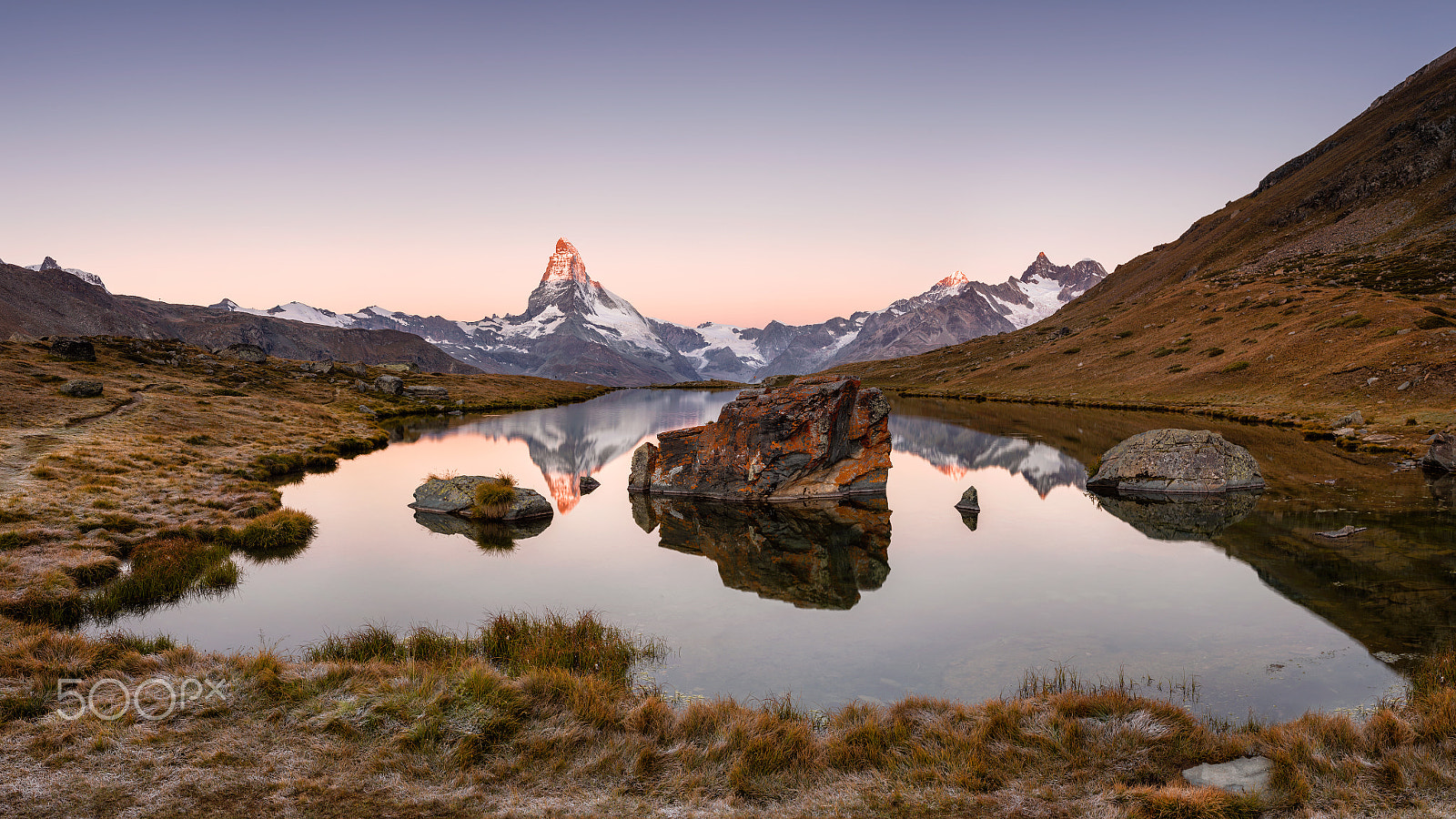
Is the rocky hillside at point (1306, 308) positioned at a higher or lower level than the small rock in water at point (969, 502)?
higher

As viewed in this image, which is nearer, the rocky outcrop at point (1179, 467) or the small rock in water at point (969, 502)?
the small rock in water at point (969, 502)

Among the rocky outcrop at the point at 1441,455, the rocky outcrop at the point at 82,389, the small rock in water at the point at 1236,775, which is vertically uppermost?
the rocky outcrop at the point at 82,389

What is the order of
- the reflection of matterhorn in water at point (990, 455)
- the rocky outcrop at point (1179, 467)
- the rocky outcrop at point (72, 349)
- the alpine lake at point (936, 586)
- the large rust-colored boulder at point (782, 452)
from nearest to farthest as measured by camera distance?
the alpine lake at point (936, 586) → the rocky outcrop at point (1179, 467) → the large rust-colored boulder at point (782, 452) → the reflection of matterhorn in water at point (990, 455) → the rocky outcrop at point (72, 349)

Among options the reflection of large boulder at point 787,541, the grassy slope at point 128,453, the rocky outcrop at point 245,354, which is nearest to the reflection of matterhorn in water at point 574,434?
the reflection of large boulder at point 787,541

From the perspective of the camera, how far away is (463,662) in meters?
11.6

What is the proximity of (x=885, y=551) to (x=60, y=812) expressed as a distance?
19.6 metres

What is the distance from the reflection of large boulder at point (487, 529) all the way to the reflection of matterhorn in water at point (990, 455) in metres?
24.2

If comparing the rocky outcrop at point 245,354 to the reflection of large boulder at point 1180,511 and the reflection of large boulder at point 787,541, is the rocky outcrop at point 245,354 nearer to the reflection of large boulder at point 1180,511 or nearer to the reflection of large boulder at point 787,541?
the reflection of large boulder at point 787,541

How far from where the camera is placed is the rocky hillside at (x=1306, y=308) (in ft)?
203

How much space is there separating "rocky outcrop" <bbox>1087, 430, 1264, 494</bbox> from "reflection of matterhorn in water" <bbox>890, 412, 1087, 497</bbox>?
1875 millimetres

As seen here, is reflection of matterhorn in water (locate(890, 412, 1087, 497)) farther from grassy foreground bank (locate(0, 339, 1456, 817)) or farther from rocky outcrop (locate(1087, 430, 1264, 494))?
grassy foreground bank (locate(0, 339, 1456, 817))

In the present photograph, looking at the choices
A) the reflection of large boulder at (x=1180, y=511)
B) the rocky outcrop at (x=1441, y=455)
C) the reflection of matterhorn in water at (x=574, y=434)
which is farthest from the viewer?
the reflection of matterhorn in water at (x=574, y=434)

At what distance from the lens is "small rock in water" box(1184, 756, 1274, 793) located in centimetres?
775

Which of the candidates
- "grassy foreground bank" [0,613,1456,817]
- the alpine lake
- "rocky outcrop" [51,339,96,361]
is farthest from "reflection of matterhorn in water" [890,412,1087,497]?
"rocky outcrop" [51,339,96,361]
